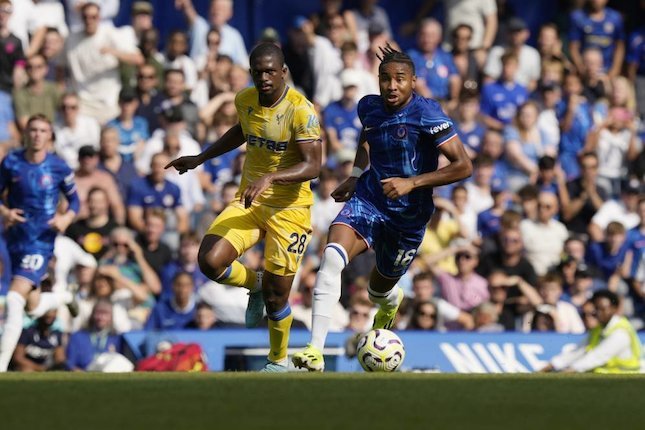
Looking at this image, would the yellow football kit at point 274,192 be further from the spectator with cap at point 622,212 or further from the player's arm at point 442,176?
the spectator with cap at point 622,212

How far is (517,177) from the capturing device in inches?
784

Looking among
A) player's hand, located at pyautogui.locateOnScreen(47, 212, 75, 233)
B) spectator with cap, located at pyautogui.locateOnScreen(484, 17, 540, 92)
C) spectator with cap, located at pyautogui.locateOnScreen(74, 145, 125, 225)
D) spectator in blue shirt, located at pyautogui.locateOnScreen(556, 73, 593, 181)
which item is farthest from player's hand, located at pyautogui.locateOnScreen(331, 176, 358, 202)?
spectator with cap, located at pyautogui.locateOnScreen(484, 17, 540, 92)

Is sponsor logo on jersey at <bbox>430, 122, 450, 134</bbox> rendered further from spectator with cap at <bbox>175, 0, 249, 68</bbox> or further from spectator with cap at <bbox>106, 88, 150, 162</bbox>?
spectator with cap at <bbox>175, 0, 249, 68</bbox>

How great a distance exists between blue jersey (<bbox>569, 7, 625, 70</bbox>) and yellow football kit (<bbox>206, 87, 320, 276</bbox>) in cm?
1153

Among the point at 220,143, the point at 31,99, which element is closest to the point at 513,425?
the point at 220,143

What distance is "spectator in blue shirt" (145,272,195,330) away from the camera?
53.4 feet

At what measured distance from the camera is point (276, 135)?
1177 centimetres

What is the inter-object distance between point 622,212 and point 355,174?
8.74 m

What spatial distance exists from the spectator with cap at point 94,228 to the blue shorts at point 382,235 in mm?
5444

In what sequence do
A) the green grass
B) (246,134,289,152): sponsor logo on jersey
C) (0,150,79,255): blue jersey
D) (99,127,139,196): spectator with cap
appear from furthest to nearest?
(99,127,139,196): spectator with cap → (0,150,79,255): blue jersey → (246,134,289,152): sponsor logo on jersey → the green grass

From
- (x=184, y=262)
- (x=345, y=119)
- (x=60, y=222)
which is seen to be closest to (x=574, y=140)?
(x=345, y=119)

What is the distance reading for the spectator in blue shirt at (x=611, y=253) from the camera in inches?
754

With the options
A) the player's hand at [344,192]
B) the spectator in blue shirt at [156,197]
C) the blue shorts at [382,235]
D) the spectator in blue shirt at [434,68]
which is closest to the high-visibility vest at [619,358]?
the blue shorts at [382,235]

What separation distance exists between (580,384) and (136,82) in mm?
10472
